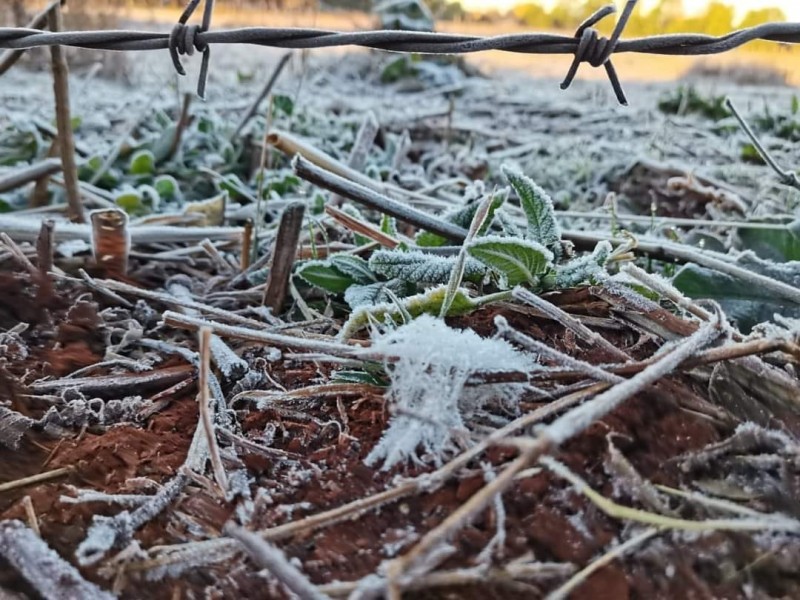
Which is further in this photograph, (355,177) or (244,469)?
(355,177)

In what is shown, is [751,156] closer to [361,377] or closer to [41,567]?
[361,377]

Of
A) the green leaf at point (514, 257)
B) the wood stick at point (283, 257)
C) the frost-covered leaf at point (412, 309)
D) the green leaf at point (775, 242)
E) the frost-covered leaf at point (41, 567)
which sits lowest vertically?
the frost-covered leaf at point (41, 567)

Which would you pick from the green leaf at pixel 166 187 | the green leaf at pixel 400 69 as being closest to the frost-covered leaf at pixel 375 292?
the green leaf at pixel 166 187

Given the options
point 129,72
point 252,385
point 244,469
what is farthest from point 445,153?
point 129,72

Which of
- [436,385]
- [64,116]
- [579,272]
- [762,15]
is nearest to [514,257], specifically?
[579,272]

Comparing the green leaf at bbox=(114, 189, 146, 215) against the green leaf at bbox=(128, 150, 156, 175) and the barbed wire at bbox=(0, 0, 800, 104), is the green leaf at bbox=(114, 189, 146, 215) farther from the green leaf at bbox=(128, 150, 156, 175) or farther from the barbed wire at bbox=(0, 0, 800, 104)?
the barbed wire at bbox=(0, 0, 800, 104)

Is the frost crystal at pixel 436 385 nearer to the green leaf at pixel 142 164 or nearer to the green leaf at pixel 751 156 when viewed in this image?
the green leaf at pixel 142 164

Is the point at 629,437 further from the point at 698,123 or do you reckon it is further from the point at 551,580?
the point at 698,123
